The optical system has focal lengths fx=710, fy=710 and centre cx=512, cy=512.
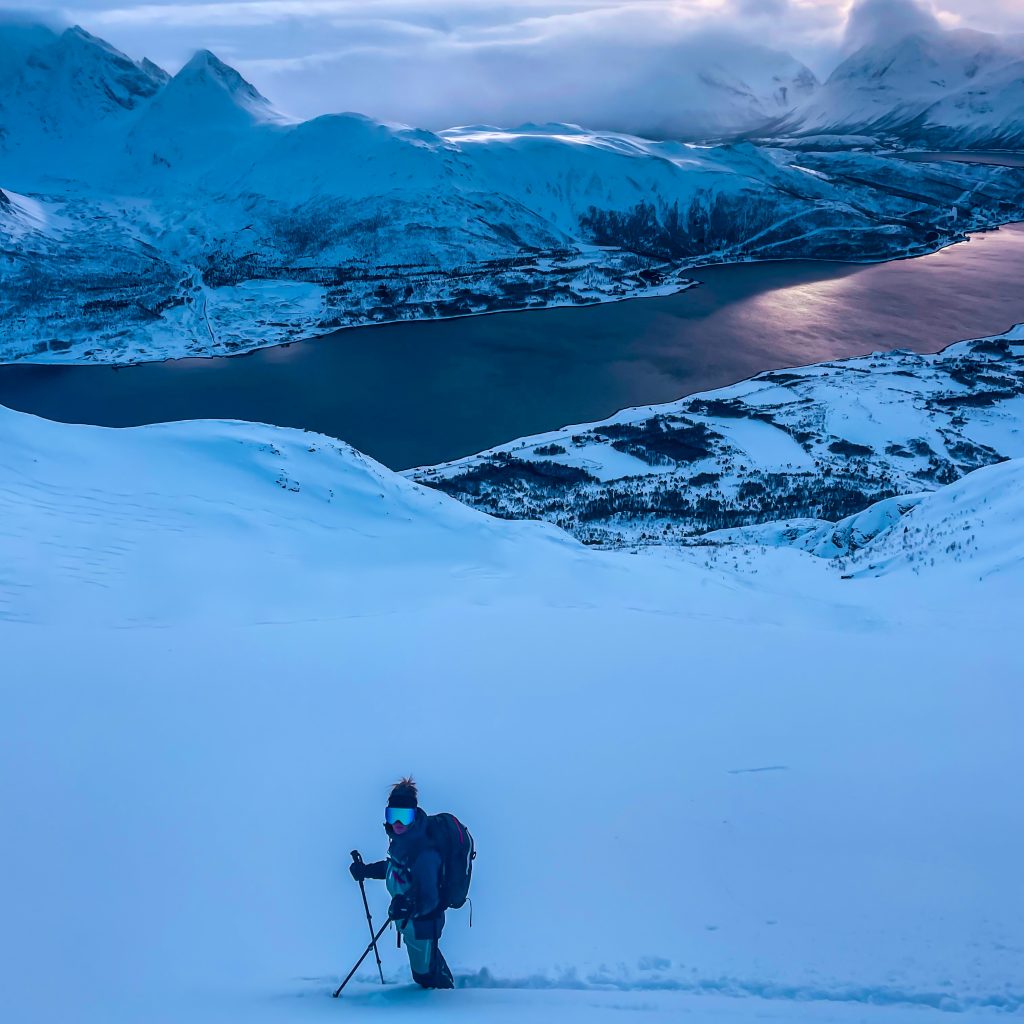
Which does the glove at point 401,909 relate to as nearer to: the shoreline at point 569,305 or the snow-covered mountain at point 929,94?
the shoreline at point 569,305

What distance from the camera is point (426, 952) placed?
3.64 m

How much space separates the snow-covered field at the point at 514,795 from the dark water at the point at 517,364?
26.3 m

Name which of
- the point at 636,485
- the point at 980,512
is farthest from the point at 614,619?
the point at 636,485

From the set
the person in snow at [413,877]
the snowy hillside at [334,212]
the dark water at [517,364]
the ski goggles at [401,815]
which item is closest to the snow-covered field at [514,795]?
the person in snow at [413,877]

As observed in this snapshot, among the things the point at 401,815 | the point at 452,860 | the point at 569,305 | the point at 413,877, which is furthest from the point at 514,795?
the point at 569,305

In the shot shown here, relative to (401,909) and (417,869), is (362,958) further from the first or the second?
(417,869)

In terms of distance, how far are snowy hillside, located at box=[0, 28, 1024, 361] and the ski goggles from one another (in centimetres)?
5057

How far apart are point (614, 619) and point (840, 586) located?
533 centimetres

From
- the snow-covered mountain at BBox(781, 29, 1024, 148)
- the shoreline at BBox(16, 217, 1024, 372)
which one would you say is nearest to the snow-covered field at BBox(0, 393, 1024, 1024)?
the shoreline at BBox(16, 217, 1024, 372)

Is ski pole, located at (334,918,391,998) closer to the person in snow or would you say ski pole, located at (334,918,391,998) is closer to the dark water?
the person in snow

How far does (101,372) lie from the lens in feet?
150

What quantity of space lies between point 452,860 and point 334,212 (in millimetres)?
77461

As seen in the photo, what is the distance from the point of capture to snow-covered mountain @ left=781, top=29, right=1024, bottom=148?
5148 inches

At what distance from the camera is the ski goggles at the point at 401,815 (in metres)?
3.54
